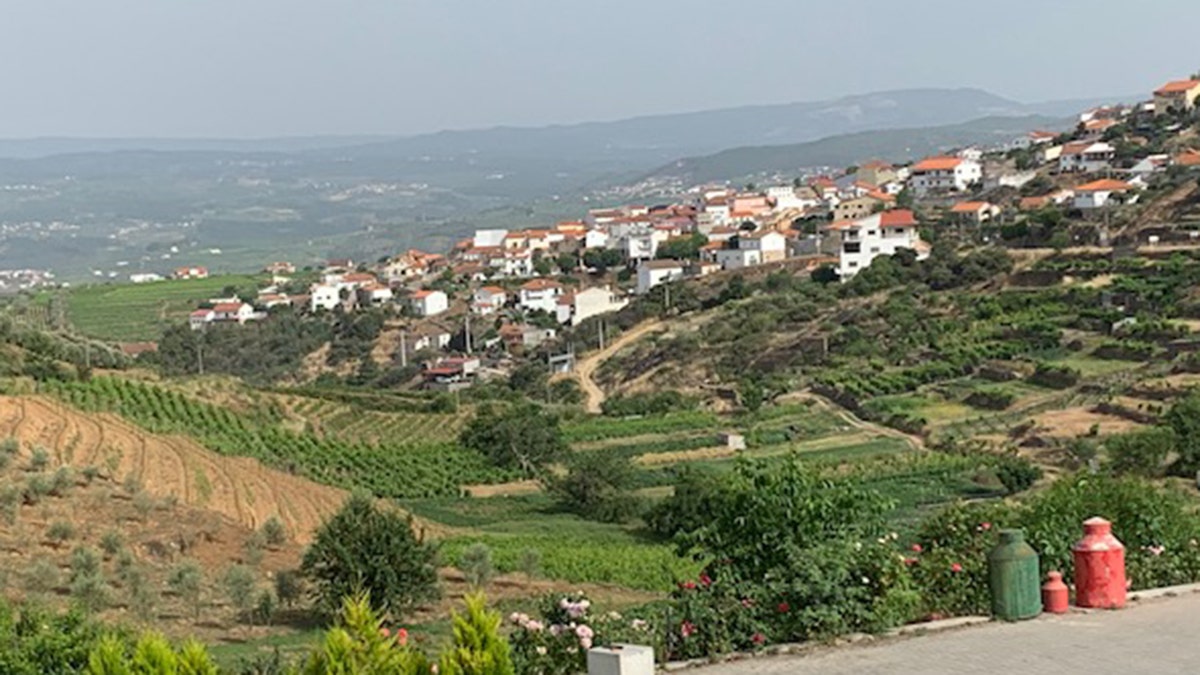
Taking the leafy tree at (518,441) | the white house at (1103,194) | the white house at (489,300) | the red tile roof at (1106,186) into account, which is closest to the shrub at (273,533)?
the leafy tree at (518,441)

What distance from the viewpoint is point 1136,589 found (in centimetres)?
1042

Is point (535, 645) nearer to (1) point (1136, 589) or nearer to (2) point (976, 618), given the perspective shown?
(2) point (976, 618)

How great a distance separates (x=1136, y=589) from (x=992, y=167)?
83176 mm

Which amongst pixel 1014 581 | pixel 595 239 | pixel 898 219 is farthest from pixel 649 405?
pixel 595 239

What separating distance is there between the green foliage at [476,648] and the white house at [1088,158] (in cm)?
7437

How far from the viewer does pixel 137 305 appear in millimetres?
99625

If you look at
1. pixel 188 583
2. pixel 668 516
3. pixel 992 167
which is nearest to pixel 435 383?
pixel 668 516

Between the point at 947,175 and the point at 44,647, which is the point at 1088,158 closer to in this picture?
the point at 947,175

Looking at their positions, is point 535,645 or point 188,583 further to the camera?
point 188,583

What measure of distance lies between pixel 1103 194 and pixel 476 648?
204 feet

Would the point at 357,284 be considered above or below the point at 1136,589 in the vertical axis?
below

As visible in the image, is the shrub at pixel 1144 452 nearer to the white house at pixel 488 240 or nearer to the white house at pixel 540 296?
the white house at pixel 540 296

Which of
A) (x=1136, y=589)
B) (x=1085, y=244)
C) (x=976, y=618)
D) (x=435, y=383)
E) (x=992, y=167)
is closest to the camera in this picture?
(x=976, y=618)

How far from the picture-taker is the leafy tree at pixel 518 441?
39.7 meters
